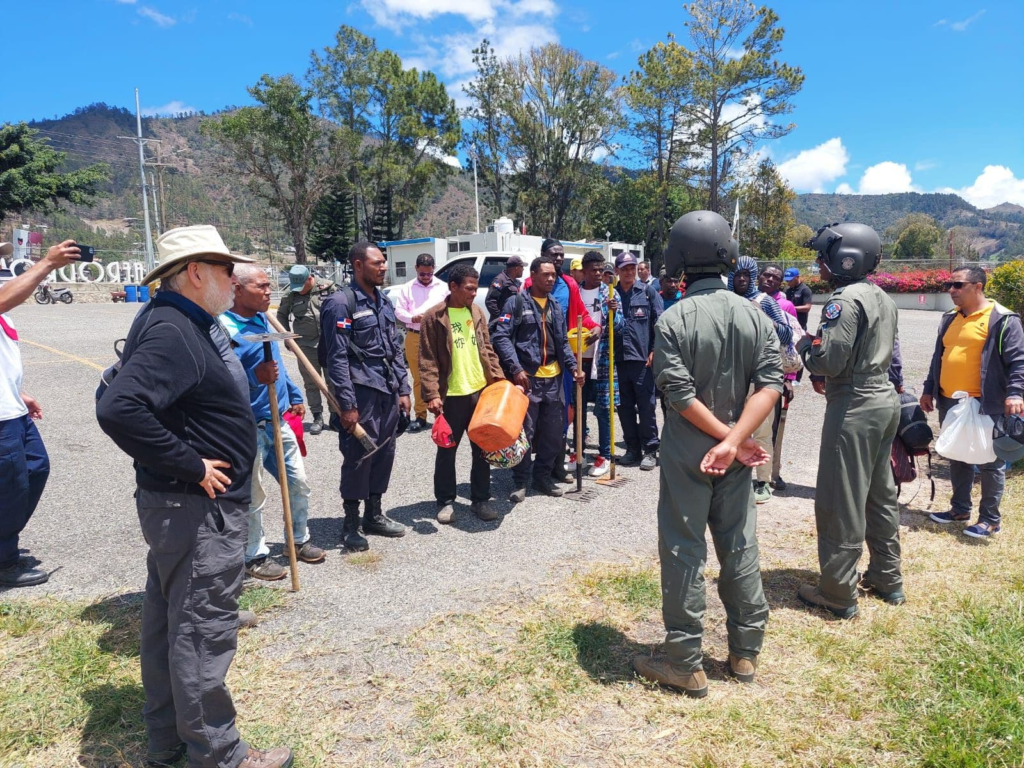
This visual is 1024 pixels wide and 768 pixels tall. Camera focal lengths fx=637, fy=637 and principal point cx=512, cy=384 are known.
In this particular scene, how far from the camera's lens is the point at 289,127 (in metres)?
38.8

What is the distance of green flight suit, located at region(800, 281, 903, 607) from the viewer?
3.37 meters

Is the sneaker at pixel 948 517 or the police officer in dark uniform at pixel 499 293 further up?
the police officer in dark uniform at pixel 499 293

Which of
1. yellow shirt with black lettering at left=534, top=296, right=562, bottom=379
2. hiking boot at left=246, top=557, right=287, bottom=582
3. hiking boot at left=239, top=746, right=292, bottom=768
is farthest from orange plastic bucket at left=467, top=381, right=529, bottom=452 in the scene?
hiking boot at left=239, top=746, right=292, bottom=768

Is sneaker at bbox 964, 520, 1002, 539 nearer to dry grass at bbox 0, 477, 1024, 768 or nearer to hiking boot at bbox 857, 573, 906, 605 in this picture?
dry grass at bbox 0, 477, 1024, 768

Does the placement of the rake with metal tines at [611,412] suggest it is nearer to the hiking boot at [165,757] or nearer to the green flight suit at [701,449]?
the green flight suit at [701,449]

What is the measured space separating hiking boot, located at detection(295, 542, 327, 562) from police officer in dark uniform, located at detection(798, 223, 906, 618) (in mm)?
3102

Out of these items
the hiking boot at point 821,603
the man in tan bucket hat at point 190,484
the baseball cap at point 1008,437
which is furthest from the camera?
the baseball cap at point 1008,437

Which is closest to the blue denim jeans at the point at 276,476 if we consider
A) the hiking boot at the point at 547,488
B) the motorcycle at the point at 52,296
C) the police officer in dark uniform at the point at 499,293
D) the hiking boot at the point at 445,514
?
the hiking boot at the point at 445,514

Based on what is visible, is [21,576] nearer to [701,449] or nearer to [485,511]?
[485,511]

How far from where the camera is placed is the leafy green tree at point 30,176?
3086cm

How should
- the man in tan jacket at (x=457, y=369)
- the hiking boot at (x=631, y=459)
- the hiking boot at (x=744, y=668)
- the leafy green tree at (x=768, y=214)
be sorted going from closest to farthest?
the hiking boot at (x=744, y=668)
the man in tan jacket at (x=457, y=369)
the hiking boot at (x=631, y=459)
the leafy green tree at (x=768, y=214)

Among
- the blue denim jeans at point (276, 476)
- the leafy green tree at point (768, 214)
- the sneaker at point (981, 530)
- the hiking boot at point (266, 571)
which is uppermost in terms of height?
the leafy green tree at point (768, 214)

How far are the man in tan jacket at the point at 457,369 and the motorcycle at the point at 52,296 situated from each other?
30.1m

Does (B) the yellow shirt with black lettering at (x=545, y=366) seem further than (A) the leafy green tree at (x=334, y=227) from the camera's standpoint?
No
